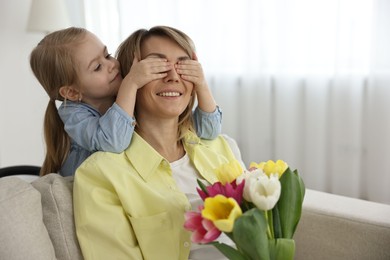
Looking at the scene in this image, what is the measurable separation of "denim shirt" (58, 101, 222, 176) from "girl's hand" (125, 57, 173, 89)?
96mm

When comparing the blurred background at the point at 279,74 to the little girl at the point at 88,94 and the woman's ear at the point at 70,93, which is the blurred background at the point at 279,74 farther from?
the woman's ear at the point at 70,93

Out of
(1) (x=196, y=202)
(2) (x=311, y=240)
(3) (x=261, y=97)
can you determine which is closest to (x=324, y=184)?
(3) (x=261, y=97)

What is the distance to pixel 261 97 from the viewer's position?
2879 mm

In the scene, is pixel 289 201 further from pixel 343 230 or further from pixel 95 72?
pixel 95 72

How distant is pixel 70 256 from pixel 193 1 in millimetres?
2244

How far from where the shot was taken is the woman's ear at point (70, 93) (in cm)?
140

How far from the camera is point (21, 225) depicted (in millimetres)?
1038

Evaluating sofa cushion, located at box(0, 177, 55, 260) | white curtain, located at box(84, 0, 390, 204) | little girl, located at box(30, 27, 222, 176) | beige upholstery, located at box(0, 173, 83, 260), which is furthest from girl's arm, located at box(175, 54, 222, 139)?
white curtain, located at box(84, 0, 390, 204)

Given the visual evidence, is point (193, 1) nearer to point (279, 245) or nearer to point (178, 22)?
point (178, 22)

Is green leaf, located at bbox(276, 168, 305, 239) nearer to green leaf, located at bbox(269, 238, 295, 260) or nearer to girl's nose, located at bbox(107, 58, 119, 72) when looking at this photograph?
green leaf, located at bbox(269, 238, 295, 260)

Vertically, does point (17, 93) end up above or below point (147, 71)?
below

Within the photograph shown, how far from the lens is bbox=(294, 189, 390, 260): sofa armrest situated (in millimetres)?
1377

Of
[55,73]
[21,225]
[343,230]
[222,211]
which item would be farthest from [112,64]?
[343,230]

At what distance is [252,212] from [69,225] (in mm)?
585
